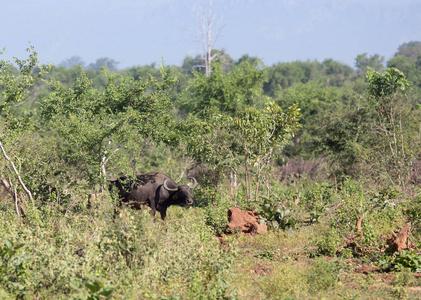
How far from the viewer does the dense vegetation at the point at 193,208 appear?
7539mm

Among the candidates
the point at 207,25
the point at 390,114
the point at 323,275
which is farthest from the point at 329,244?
the point at 207,25

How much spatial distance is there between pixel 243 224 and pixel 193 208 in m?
3.49

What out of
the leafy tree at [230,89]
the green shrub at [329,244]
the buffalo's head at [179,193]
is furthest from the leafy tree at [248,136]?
the leafy tree at [230,89]

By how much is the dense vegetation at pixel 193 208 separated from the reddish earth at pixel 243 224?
307 millimetres

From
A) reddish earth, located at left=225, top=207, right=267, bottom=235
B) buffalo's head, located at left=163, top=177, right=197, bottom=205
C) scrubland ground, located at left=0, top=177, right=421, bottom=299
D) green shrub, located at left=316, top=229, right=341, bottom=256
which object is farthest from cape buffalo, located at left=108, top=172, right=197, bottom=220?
green shrub, located at left=316, top=229, right=341, bottom=256

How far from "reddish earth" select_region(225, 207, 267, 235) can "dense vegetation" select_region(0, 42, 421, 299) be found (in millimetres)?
307

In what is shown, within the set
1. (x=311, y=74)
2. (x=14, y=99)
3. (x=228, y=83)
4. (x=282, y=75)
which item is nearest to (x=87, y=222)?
(x=14, y=99)

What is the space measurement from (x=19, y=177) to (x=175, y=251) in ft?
17.1

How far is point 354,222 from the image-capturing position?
1086 cm

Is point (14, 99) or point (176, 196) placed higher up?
point (14, 99)

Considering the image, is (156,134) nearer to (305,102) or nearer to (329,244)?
Result: (329,244)

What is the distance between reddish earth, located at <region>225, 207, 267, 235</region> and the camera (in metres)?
11.8

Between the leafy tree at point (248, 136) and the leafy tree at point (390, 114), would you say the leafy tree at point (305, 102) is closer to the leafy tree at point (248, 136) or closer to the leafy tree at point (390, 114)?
the leafy tree at point (390, 114)

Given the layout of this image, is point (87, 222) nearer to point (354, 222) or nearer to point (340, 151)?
point (354, 222)
